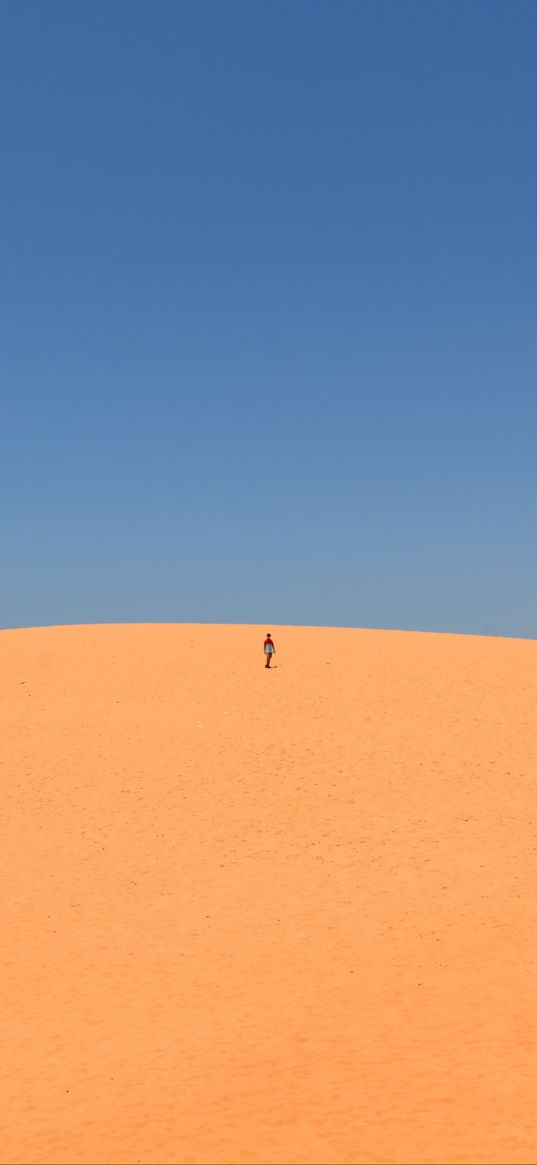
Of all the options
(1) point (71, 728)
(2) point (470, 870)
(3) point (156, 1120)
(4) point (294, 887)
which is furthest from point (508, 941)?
(1) point (71, 728)

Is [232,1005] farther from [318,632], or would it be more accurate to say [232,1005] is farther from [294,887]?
[318,632]

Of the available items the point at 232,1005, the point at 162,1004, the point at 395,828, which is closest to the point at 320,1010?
the point at 232,1005

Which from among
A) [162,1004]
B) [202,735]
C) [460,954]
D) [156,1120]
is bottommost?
[156,1120]

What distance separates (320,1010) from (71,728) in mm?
19887

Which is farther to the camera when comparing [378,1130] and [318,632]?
[318,632]

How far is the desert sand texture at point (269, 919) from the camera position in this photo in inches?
434

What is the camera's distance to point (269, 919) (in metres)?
18.0

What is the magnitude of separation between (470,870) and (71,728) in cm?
1664

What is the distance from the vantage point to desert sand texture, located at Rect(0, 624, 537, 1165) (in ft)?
36.2

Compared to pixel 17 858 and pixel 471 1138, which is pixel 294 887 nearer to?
pixel 17 858

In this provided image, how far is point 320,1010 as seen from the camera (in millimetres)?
14031

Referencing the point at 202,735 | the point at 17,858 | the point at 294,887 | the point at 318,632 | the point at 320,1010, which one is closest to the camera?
the point at 320,1010

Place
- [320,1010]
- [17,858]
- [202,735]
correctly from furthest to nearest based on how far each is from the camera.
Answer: [202,735], [17,858], [320,1010]

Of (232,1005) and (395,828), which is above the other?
(395,828)
